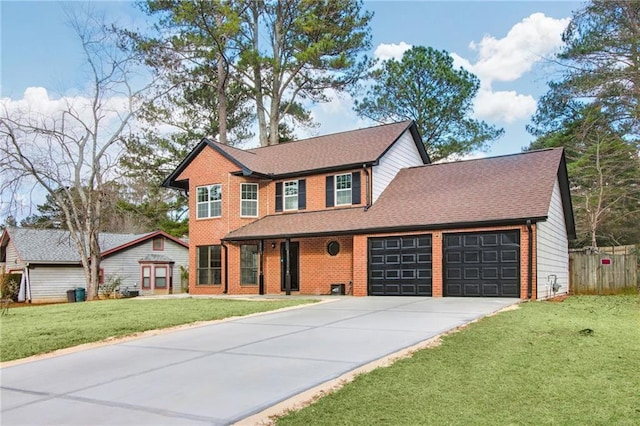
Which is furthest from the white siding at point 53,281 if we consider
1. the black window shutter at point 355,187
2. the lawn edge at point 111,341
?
the lawn edge at point 111,341

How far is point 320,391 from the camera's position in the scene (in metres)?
5.47

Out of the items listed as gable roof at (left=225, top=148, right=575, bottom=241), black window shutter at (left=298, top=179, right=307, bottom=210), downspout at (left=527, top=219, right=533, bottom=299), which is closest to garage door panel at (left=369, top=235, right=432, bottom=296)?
gable roof at (left=225, top=148, right=575, bottom=241)

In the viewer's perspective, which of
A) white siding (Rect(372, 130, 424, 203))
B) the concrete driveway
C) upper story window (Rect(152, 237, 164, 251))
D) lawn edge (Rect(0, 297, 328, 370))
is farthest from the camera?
upper story window (Rect(152, 237, 164, 251))

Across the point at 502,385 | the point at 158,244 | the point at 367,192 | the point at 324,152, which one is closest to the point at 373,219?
the point at 367,192

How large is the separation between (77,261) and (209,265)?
37.7ft

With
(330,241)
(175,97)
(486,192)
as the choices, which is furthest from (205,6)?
(486,192)

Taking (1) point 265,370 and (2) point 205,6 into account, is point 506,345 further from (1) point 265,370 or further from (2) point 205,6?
(2) point 205,6

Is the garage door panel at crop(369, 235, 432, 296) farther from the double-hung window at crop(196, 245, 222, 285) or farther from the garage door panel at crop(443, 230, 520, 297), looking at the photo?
the double-hung window at crop(196, 245, 222, 285)

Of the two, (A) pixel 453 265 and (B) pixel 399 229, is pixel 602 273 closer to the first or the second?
(A) pixel 453 265

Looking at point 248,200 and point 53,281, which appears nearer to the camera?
point 248,200

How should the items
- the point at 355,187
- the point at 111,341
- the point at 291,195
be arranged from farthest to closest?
1. the point at 291,195
2. the point at 355,187
3. the point at 111,341

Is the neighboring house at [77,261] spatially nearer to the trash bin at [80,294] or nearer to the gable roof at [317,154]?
the trash bin at [80,294]

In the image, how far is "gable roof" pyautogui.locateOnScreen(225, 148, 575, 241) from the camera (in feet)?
53.4

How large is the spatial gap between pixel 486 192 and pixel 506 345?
10850 mm
